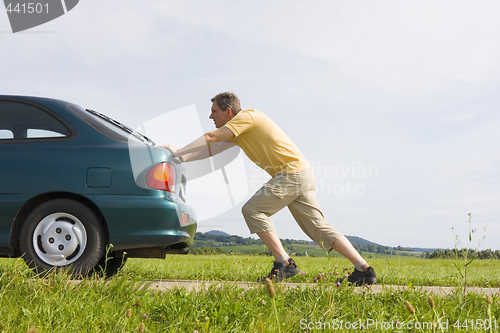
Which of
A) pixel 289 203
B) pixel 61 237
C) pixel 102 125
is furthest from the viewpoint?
pixel 289 203

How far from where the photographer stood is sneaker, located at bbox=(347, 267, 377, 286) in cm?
409

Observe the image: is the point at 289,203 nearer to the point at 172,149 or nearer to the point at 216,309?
the point at 172,149

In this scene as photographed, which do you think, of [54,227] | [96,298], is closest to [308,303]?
[96,298]

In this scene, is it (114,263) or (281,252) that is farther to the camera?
(114,263)

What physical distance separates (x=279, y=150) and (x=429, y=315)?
2104 millimetres

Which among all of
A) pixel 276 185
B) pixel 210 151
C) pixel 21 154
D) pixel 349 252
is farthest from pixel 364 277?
pixel 21 154

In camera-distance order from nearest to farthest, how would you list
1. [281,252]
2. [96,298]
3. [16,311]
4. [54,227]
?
[16,311], [96,298], [54,227], [281,252]

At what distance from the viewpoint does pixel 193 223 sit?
167 inches

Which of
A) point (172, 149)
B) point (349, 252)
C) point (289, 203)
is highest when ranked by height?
point (172, 149)

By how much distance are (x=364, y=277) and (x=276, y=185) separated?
128 cm

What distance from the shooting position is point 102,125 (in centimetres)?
411

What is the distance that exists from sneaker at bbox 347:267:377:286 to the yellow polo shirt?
3.97ft

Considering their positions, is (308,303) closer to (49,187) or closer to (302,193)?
(302,193)

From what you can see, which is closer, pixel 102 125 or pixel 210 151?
pixel 102 125
